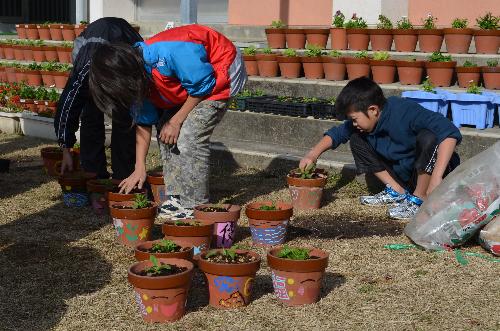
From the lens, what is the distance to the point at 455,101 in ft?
24.8

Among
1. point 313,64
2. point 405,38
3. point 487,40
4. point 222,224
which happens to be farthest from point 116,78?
point 405,38

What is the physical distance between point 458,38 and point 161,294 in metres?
5.94

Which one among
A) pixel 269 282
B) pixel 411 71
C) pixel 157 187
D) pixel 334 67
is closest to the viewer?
pixel 269 282

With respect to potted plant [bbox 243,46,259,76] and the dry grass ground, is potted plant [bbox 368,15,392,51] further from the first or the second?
the dry grass ground

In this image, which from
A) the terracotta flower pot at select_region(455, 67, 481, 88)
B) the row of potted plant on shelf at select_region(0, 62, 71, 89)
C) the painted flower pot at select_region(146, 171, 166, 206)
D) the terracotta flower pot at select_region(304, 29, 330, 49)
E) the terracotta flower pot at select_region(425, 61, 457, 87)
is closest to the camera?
the painted flower pot at select_region(146, 171, 166, 206)

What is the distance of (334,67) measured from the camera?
8945 mm

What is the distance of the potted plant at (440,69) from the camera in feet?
27.0

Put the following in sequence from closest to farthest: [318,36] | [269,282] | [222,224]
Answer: [269,282] → [222,224] → [318,36]

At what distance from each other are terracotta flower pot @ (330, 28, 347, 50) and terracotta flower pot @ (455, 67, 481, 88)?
1771mm

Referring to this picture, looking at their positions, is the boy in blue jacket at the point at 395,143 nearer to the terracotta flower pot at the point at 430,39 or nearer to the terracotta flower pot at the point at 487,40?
the terracotta flower pot at the point at 487,40

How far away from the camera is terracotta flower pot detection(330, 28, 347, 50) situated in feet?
31.6

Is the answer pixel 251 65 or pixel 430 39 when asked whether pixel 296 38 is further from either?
pixel 430 39

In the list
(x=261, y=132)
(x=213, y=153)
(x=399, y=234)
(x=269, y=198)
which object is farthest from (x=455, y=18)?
(x=399, y=234)

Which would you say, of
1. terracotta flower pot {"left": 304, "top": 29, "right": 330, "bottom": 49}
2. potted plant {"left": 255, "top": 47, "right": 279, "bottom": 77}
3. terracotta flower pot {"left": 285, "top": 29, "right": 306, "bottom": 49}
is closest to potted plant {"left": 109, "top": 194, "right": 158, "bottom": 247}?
potted plant {"left": 255, "top": 47, "right": 279, "bottom": 77}
